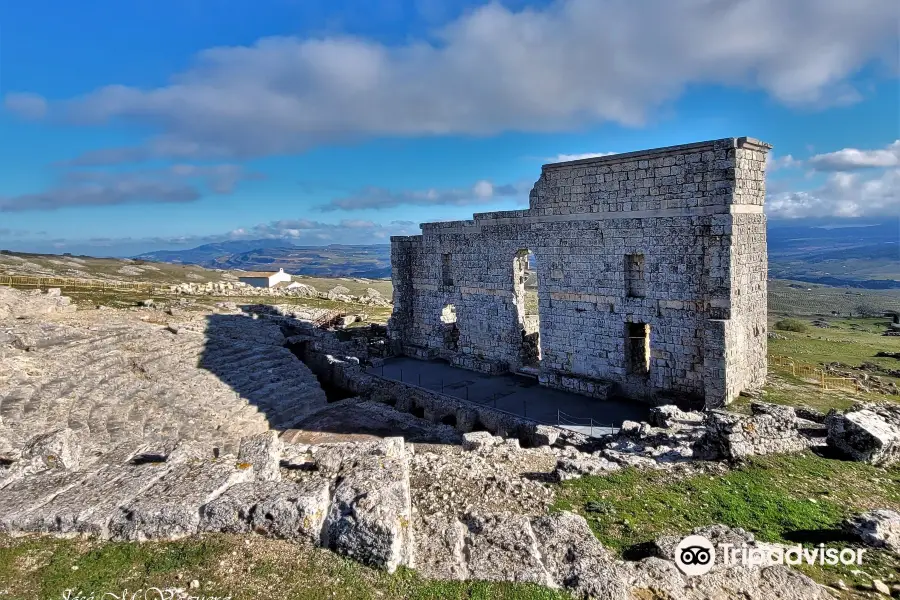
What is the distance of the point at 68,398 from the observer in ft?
47.1

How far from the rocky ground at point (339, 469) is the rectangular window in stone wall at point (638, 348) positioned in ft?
10.3

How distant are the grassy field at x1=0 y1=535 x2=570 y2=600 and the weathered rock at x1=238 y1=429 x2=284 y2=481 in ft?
5.58

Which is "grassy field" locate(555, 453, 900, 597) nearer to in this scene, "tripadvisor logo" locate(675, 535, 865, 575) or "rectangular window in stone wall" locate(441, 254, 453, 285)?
"tripadvisor logo" locate(675, 535, 865, 575)

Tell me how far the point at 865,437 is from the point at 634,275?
25.6ft

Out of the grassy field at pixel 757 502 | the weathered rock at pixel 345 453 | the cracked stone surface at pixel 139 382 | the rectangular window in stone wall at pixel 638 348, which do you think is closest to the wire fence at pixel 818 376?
the rectangular window in stone wall at pixel 638 348

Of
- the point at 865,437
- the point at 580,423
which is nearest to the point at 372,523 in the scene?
the point at 865,437

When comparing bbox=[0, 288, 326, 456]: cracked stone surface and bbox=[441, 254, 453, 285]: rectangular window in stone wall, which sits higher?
bbox=[441, 254, 453, 285]: rectangular window in stone wall

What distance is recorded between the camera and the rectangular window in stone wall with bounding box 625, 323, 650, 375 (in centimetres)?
1684

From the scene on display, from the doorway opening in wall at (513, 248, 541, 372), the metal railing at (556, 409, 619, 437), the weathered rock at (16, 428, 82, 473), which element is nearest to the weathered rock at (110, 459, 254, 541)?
the weathered rock at (16, 428, 82, 473)

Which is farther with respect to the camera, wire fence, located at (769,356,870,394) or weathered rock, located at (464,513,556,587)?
wire fence, located at (769,356,870,394)

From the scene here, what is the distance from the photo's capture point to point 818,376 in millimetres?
16172

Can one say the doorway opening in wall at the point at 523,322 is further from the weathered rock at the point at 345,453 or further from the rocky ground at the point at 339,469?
the weathered rock at the point at 345,453

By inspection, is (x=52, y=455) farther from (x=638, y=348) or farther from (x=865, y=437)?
(x=638, y=348)

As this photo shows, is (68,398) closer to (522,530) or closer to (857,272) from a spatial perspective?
(522,530)
